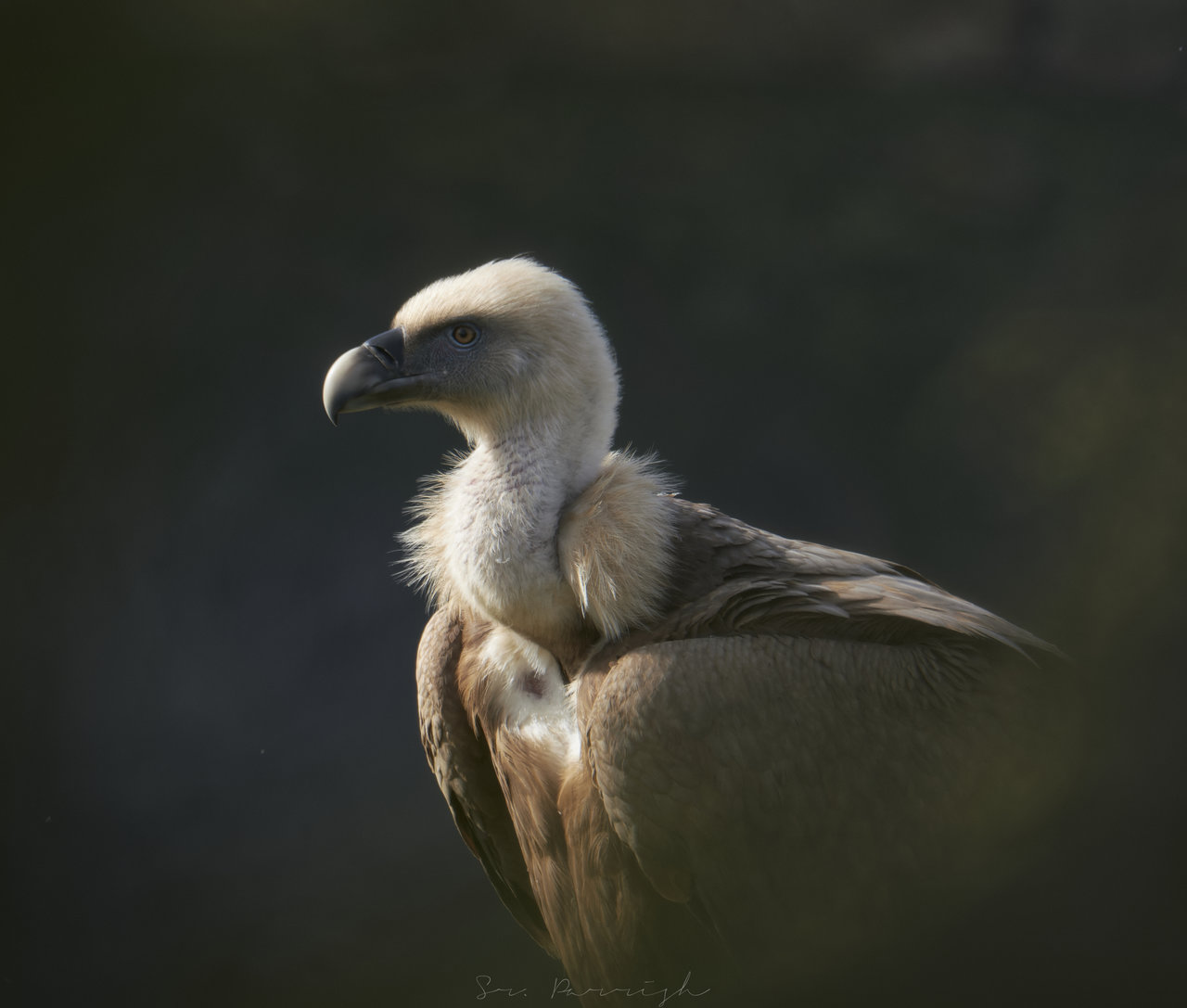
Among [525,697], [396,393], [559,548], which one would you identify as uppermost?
[396,393]

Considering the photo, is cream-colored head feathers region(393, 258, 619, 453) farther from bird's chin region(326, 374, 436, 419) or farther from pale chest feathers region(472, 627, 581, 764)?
pale chest feathers region(472, 627, 581, 764)

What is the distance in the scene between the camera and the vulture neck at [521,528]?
1.92 metres

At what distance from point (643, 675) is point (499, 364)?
644mm

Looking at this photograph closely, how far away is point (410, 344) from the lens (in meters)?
2.09

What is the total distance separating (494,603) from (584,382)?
44 cm

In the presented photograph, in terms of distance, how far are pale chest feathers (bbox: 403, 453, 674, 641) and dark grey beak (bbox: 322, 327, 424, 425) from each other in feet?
0.71

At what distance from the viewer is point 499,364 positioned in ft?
6.66

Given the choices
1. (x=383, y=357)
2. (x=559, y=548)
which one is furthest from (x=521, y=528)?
(x=383, y=357)

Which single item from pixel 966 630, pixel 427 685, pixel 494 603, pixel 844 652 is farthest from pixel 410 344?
pixel 966 630

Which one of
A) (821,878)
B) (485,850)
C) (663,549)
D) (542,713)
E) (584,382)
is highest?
(584,382)

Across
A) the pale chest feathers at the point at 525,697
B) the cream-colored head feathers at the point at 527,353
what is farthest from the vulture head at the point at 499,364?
the pale chest feathers at the point at 525,697

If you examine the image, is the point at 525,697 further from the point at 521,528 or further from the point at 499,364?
the point at 499,364

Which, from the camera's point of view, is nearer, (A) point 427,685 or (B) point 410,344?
(B) point 410,344

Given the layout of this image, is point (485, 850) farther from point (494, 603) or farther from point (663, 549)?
point (663, 549)
